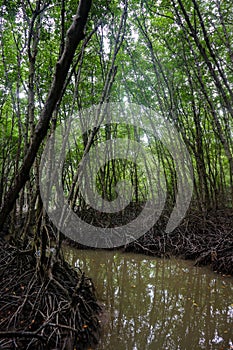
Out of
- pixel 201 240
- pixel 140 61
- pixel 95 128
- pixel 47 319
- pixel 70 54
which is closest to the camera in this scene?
pixel 70 54

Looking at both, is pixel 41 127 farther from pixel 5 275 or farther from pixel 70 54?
pixel 5 275

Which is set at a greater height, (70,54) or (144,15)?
(144,15)

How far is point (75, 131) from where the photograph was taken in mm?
10867

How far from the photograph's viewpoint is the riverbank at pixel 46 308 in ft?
7.44

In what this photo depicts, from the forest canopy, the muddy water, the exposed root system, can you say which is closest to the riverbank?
the muddy water

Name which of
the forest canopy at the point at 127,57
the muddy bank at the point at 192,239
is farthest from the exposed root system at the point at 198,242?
the forest canopy at the point at 127,57

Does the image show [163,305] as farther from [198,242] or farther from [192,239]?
[192,239]

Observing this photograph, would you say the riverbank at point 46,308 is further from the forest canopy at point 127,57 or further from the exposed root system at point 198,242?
the exposed root system at point 198,242

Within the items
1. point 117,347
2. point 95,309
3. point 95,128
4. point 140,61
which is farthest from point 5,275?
point 140,61

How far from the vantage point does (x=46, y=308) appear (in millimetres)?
2705

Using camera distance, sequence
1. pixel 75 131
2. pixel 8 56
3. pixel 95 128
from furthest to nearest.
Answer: pixel 75 131
pixel 8 56
pixel 95 128

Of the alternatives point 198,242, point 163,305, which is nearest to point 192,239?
point 198,242

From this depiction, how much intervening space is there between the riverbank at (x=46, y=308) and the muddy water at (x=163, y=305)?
248 millimetres

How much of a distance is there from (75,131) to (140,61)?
3848 millimetres
